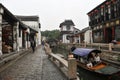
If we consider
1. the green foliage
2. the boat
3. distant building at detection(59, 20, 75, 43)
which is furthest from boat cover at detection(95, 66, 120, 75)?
the green foliage

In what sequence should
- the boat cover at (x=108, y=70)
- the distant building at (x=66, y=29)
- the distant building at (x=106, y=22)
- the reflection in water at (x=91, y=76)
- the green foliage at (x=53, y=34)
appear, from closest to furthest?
1. the boat cover at (x=108, y=70)
2. the reflection in water at (x=91, y=76)
3. the distant building at (x=106, y=22)
4. the distant building at (x=66, y=29)
5. the green foliage at (x=53, y=34)

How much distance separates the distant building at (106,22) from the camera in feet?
108

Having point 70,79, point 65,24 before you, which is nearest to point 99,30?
point 70,79

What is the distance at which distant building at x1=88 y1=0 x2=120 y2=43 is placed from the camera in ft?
108

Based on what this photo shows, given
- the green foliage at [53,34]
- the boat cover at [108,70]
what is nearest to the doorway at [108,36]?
the boat cover at [108,70]

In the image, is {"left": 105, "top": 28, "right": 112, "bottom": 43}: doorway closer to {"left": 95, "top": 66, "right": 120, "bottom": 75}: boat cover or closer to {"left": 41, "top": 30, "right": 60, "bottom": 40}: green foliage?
{"left": 95, "top": 66, "right": 120, "bottom": 75}: boat cover

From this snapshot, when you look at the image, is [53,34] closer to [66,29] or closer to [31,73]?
[66,29]

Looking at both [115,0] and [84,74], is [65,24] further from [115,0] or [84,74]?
[84,74]

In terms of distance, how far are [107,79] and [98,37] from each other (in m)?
26.2

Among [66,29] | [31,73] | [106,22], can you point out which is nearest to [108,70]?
[31,73]

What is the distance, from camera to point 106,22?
1443 inches

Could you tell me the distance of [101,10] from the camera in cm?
3953

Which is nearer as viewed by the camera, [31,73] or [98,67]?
[31,73]

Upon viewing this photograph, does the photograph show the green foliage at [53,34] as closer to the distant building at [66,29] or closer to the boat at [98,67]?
the distant building at [66,29]
